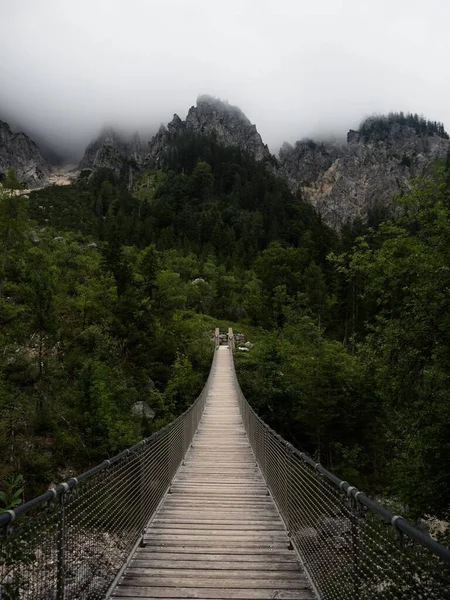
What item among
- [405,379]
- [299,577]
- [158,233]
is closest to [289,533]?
[299,577]

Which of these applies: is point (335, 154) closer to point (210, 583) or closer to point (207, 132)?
point (207, 132)

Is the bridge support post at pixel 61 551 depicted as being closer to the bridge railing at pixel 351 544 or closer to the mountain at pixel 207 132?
the bridge railing at pixel 351 544

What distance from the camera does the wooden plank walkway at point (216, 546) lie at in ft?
11.1

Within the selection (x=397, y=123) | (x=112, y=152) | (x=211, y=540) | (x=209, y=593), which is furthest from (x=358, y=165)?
(x=209, y=593)

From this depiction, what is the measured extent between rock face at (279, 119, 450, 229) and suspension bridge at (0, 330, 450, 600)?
88.7m

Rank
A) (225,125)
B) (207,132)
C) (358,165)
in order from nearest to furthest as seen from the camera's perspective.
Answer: (358,165), (207,132), (225,125)

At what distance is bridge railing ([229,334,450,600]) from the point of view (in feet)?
6.63

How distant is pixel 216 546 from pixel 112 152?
430ft

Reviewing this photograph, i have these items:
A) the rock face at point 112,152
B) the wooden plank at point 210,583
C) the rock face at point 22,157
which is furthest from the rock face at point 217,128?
the wooden plank at point 210,583

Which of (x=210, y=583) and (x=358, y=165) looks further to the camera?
(x=358, y=165)

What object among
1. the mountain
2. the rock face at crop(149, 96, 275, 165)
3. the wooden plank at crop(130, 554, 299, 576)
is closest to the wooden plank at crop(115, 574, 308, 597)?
the wooden plank at crop(130, 554, 299, 576)

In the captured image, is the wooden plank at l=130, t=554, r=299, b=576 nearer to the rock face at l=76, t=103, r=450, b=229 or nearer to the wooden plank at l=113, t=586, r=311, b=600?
the wooden plank at l=113, t=586, r=311, b=600

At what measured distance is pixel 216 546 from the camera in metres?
4.23

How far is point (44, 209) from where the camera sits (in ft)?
191
